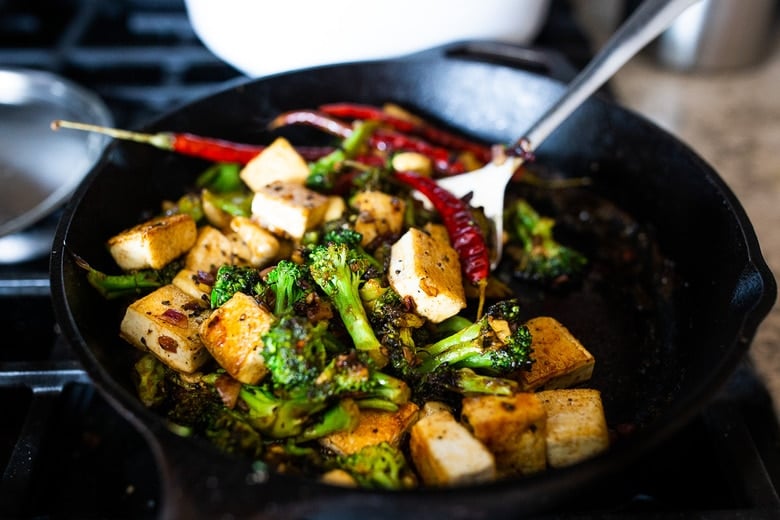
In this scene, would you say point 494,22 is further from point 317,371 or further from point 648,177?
point 317,371

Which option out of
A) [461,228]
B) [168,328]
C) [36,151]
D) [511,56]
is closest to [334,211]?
[461,228]

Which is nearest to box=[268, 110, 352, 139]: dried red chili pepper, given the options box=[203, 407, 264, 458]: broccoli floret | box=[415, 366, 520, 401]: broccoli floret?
box=[415, 366, 520, 401]: broccoli floret

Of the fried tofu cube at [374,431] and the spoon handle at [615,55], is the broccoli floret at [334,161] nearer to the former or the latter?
the spoon handle at [615,55]

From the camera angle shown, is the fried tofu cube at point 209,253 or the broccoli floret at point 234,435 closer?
the broccoli floret at point 234,435

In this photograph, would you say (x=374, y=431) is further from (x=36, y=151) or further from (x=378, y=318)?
(x=36, y=151)

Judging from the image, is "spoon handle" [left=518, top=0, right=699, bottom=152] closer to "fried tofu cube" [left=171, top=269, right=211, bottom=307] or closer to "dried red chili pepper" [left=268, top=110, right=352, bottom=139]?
"dried red chili pepper" [left=268, top=110, right=352, bottom=139]

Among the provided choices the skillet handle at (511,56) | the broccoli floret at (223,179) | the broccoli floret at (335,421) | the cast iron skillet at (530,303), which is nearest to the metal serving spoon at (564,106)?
the cast iron skillet at (530,303)
